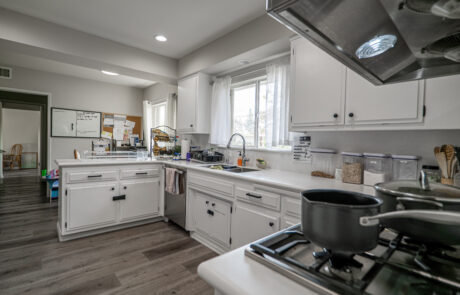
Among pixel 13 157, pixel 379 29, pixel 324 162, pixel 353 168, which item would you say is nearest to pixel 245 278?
pixel 379 29

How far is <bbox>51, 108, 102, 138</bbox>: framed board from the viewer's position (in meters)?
4.79

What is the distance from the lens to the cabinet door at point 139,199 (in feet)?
9.51

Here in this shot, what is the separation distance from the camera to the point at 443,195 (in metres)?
0.52

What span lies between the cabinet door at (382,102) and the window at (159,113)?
437 centimetres

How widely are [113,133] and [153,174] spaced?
10.5 ft

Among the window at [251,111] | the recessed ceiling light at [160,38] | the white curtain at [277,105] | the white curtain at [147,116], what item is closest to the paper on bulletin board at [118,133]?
the white curtain at [147,116]

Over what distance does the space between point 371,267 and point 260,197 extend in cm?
137

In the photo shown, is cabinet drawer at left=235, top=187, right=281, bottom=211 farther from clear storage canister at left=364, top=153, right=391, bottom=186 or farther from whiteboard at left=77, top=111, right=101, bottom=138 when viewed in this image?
whiteboard at left=77, top=111, right=101, bottom=138

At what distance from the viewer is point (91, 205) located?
2.66 meters

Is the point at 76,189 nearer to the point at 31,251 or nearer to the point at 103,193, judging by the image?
the point at 103,193

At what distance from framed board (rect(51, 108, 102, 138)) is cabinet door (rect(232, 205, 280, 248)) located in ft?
15.6

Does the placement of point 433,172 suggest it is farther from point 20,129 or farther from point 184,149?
point 20,129

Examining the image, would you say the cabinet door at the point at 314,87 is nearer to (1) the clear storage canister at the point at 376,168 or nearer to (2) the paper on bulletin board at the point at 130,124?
(1) the clear storage canister at the point at 376,168

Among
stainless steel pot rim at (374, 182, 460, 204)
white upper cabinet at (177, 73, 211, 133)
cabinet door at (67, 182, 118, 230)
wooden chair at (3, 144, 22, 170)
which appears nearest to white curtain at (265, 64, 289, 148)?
white upper cabinet at (177, 73, 211, 133)
